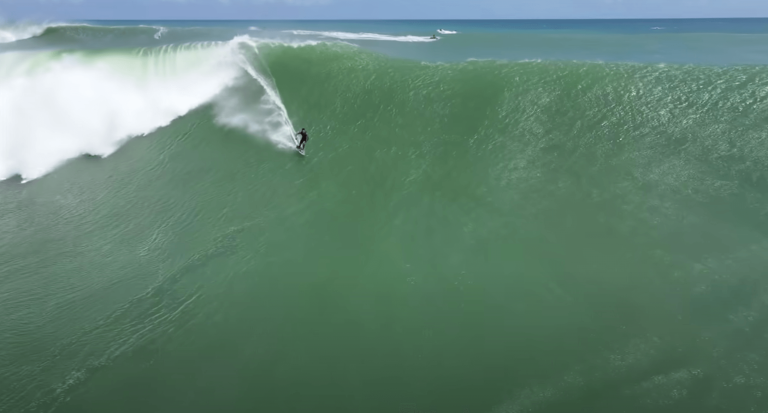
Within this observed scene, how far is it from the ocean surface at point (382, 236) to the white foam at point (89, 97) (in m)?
0.09

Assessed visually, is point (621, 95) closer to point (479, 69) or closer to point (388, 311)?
point (479, 69)

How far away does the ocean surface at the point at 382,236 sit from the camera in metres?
5.29

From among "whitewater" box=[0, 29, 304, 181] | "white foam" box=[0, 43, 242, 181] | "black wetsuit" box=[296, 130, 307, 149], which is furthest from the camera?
"white foam" box=[0, 43, 242, 181]

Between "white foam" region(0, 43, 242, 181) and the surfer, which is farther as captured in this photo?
"white foam" region(0, 43, 242, 181)

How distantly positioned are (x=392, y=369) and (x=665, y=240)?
5286mm

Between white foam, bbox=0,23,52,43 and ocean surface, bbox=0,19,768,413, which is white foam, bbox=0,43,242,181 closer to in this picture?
ocean surface, bbox=0,19,768,413

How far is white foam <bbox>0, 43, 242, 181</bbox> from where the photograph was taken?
38.2ft

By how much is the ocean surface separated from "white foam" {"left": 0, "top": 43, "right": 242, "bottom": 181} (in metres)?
0.09

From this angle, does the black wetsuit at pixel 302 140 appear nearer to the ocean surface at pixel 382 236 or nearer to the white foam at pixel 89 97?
the ocean surface at pixel 382 236

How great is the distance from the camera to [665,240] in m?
7.33

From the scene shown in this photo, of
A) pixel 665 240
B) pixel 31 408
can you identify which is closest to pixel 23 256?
pixel 31 408

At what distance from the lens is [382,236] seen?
7.80 metres

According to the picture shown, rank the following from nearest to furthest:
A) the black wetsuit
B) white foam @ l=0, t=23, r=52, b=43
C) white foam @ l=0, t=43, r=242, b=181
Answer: the black wetsuit < white foam @ l=0, t=43, r=242, b=181 < white foam @ l=0, t=23, r=52, b=43

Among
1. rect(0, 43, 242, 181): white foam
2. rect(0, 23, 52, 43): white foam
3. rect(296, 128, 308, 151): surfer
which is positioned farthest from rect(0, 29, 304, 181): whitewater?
rect(0, 23, 52, 43): white foam
